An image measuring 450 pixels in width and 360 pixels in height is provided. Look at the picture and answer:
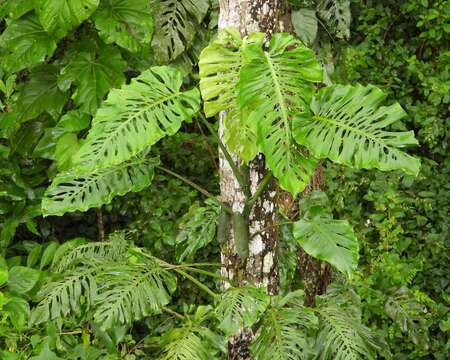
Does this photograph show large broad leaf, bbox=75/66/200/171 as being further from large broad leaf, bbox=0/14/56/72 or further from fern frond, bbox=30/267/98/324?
large broad leaf, bbox=0/14/56/72

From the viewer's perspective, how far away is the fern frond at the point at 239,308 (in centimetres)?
167

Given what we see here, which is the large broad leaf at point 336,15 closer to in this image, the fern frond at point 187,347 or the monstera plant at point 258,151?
the monstera plant at point 258,151

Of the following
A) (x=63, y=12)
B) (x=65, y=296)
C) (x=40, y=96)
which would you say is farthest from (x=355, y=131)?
(x=40, y=96)

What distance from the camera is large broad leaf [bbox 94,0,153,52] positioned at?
268cm

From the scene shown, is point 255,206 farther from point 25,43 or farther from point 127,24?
point 25,43

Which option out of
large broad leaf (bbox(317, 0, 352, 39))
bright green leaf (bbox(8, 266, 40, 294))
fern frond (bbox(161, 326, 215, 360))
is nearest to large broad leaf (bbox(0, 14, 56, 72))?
bright green leaf (bbox(8, 266, 40, 294))

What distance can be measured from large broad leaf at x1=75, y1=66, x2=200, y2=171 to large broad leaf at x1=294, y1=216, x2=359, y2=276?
38cm

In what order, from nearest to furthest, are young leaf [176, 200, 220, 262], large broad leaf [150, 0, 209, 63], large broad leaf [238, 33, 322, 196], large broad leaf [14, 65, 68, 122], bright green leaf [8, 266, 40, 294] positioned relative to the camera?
large broad leaf [238, 33, 322, 196] → young leaf [176, 200, 220, 262] → large broad leaf [150, 0, 209, 63] → bright green leaf [8, 266, 40, 294] → large broad leaf [14, 65, 68, 122]

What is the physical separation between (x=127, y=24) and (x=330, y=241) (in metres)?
1.36

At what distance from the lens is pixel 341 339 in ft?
5.90

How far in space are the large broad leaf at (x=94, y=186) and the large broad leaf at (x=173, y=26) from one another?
66 cm

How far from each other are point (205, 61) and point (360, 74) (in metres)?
2.71

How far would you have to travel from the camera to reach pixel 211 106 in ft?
5.99

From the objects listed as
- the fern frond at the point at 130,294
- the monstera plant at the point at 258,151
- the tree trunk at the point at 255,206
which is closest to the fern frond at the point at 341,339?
the monstera plant at the point at 258,151
